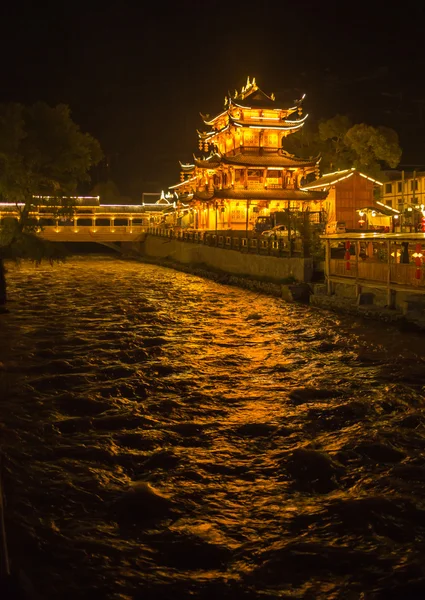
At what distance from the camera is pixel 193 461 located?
28.2 ft

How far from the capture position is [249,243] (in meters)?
32.3

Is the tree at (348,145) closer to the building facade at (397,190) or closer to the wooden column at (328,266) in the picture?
the building facade at (397,190)

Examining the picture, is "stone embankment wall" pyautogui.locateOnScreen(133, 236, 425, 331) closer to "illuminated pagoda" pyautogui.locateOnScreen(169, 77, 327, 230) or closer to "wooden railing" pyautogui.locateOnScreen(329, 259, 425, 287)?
"wooden railing" pyautogui.locateOnScreen(329, 259, 425, 287)

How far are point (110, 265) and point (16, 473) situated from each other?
1708 inches

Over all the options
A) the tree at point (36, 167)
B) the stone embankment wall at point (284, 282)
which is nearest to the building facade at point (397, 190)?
the stone embankment wall at point (284, 282)

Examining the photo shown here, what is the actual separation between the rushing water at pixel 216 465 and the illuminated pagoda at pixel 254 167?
28.7 m

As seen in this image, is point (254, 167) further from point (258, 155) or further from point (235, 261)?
point (235, 261)

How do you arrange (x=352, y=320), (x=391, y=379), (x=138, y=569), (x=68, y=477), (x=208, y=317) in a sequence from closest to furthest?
(x=138, y=569) → (x=68, y=477) → (x=391, y=379) → (x=352, y=320) → (x=208, y=317)

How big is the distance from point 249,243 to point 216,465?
24.6 metres

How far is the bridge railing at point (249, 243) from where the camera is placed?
2744cm

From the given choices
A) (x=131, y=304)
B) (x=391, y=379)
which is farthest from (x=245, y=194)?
(x=391, y=379)

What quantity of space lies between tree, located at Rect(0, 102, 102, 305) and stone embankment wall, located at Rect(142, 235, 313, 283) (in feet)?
32.0

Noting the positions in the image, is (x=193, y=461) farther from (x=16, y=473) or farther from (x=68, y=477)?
(x=16, y=473)

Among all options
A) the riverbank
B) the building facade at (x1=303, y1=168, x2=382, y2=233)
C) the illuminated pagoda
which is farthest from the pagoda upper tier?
the riverbank
